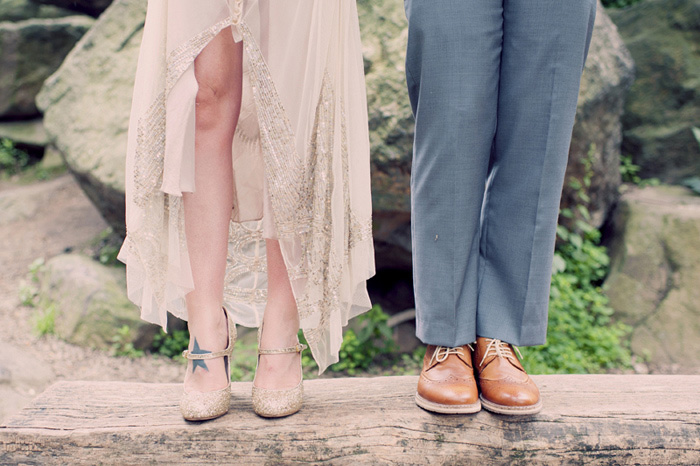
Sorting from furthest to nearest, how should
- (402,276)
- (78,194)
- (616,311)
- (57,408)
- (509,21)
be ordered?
(78,194)
(402,276)
(616,311)
(57,408)
(509,21)

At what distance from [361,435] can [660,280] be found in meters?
2.55

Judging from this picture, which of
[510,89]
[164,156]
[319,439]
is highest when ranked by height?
[510,89]

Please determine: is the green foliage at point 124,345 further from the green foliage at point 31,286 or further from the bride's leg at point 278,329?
the bride's leg at point 278,329

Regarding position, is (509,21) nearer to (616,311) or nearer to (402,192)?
(402,192)

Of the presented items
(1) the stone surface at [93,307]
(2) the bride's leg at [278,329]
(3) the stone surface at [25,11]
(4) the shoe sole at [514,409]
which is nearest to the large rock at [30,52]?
(3) the stone surface at [25,11]

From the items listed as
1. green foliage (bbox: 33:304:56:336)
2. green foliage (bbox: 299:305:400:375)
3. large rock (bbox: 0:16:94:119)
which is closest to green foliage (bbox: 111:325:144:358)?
green foliage (bbox: 33:304:56:336)

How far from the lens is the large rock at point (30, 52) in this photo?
5.45 metres

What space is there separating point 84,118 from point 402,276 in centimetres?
228

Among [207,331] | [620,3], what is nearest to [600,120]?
[620,3]

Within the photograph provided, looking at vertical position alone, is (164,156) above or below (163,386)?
above

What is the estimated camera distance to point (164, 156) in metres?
1.24

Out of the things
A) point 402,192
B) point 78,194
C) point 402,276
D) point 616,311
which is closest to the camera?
point 402,192

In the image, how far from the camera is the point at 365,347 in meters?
3.06

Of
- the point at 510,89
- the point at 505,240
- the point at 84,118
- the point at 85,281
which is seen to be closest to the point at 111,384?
the point at 505,240
